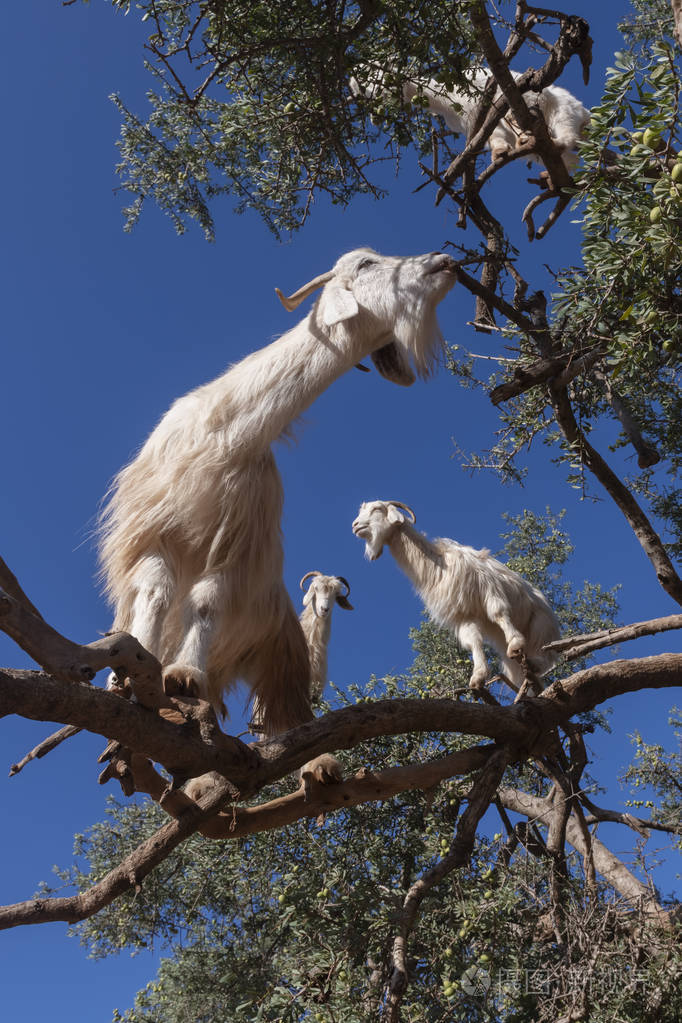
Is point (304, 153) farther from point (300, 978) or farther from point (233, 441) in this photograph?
point (300, 978)

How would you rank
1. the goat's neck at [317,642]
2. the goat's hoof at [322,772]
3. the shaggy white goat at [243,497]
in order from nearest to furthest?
the goat's hoof at [322,772]
the shaggy white goat at [243,497]
the goat's neck at [317,642]

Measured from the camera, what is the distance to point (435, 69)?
14.5 feet

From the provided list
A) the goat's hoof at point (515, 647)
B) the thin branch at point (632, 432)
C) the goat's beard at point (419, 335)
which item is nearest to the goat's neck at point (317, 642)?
the goat's hoof at point (515, 647)

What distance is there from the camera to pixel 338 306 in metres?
4.24

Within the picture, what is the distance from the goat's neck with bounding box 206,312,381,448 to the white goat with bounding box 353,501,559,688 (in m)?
2.80

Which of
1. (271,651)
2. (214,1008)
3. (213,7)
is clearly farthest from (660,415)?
(214,1008)

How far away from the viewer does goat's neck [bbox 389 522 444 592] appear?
22.7 ft

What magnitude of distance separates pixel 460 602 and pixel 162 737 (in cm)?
404

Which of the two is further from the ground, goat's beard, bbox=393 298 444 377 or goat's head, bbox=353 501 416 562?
goat's head, bbox=353 501 416 562

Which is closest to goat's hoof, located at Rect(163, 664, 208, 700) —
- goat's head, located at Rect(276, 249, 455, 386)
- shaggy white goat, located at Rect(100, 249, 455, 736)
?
shaggy white goat, located at Rect(100, 249, 455, 736)

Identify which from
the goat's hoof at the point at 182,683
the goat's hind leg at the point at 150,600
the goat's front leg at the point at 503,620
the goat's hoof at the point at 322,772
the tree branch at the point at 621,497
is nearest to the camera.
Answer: the goat's hoof at the point at 182,683

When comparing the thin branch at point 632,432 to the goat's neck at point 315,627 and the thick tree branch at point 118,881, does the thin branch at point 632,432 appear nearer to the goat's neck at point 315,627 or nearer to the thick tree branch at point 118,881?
the goat's neck at point 315,627

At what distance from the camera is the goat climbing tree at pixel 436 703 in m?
2.99

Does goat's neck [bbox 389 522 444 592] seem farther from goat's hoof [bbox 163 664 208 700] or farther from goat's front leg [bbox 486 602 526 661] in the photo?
goat's hoof [bbox 163 664 208 700]
